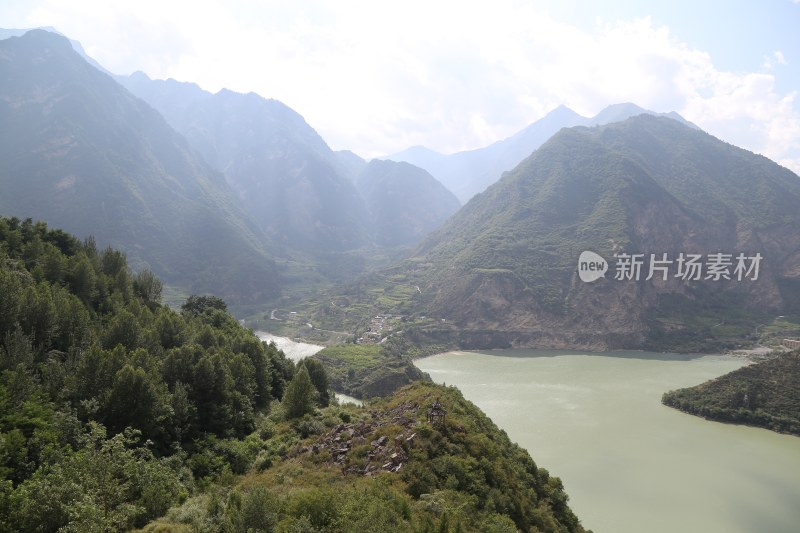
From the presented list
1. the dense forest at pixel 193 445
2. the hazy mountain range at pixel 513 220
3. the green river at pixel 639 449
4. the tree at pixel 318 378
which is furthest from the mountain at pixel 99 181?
the dense forest at pixel 193 445

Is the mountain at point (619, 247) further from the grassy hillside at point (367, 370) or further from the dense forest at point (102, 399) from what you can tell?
the dense forest at point (102, 399)

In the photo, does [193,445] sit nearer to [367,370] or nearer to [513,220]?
[367,370]

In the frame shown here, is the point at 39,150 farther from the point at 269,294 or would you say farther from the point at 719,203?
the point at 719,203

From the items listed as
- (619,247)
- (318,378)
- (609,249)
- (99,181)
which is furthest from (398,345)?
(99,181)

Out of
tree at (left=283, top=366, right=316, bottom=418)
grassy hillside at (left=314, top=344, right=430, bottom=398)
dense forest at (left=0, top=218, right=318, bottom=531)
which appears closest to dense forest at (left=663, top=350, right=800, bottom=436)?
grassy hillside at (left=314, top=344, right=430, bottom=398)

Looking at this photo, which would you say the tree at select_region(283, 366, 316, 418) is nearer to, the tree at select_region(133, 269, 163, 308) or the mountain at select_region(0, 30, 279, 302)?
the tree at select_region(133, 269, 163, 308)

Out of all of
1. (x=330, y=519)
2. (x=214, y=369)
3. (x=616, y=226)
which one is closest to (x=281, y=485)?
(x=330, y=519)
